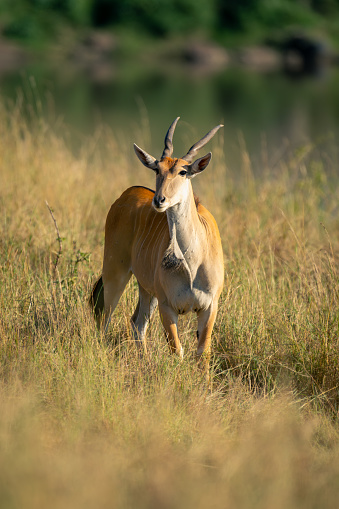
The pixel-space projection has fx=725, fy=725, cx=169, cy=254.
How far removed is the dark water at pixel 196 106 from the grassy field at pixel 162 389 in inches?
146

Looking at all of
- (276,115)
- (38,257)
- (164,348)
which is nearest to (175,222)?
(164,348)

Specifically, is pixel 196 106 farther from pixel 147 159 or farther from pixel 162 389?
pixel 162 389

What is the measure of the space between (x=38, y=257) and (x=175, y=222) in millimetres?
2244

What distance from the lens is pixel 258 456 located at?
3.06 m

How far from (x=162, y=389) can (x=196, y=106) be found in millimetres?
16533

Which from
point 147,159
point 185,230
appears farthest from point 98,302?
point 147,159

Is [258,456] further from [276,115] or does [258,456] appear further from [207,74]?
[207,74]

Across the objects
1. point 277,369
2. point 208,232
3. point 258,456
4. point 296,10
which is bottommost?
point 277,369

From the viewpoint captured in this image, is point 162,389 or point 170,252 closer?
point 162,389

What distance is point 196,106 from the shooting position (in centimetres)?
1967

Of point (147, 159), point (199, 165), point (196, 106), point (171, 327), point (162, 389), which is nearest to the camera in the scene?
point (162, 389)

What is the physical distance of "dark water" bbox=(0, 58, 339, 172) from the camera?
13.4m

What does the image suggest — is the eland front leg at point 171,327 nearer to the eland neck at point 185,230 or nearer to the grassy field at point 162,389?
the grassy field at point 162,389

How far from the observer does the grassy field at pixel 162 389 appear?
112 inches
